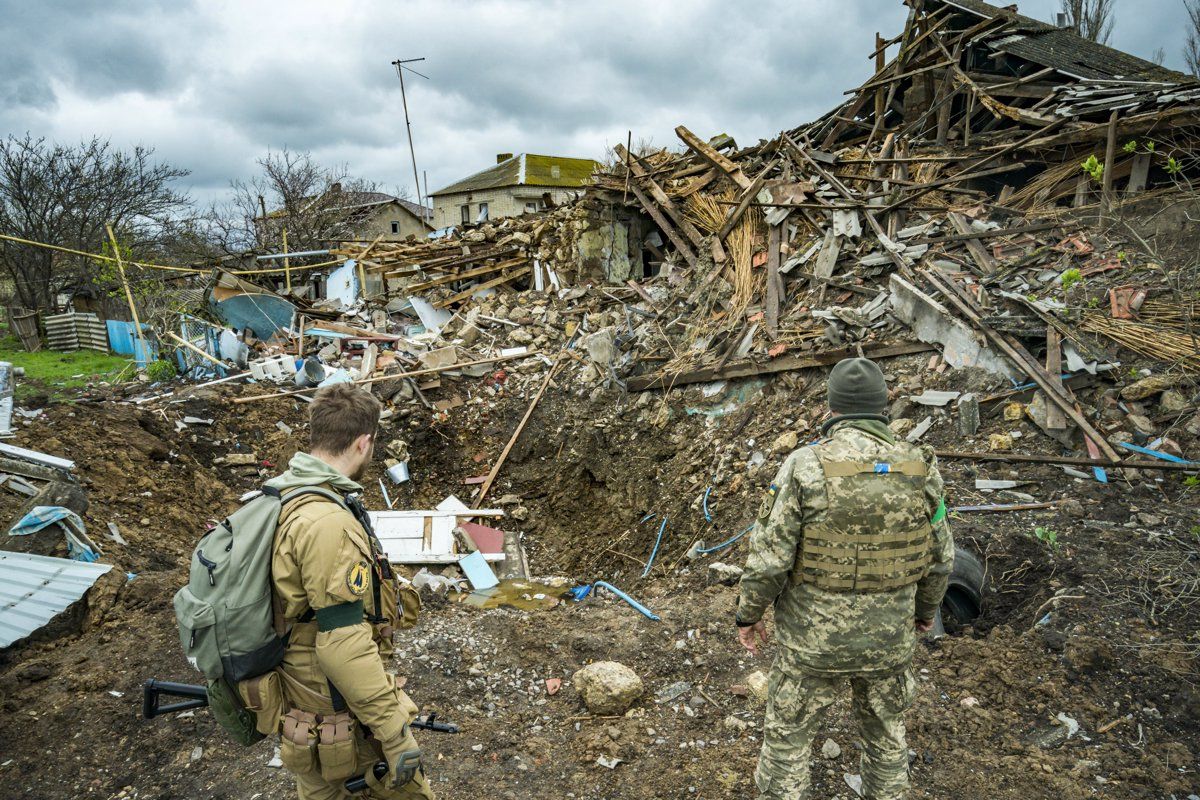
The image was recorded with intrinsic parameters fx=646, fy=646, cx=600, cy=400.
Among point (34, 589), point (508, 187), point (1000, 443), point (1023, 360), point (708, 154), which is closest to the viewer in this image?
point (34, 589)

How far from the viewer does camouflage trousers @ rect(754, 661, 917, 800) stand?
2367 millimetres

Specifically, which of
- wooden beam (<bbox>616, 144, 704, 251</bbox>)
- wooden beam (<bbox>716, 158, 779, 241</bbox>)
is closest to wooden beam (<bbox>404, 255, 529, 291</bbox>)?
wooden beam (<bbox>616, 144, 704, 251</bbox>)

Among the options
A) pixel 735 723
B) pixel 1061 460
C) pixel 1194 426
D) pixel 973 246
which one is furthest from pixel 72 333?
pixel 1194 426

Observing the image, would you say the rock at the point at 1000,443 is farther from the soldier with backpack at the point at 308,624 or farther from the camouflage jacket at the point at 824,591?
the soldier with backpack at the point at 308,624

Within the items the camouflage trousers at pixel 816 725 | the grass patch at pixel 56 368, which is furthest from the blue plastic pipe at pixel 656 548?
the grass patch at pixel 56 368

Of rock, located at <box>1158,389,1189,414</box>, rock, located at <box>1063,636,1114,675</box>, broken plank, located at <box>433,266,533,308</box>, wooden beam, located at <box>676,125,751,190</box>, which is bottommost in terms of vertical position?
rock, located at <box>1063,636,1114,675</box>

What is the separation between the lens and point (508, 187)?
3456 centimetres

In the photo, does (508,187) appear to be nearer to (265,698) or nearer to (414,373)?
(414,373)

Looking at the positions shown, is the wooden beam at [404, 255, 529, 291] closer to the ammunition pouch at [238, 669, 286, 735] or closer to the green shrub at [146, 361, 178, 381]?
the green shrub at [146, 361, 178, 381]

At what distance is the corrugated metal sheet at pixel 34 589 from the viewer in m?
3.29

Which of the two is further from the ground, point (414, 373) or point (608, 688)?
point (414, 373)

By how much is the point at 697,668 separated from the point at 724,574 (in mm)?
1063

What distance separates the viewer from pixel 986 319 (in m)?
5.78

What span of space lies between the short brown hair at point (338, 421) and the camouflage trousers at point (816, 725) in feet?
5.74
